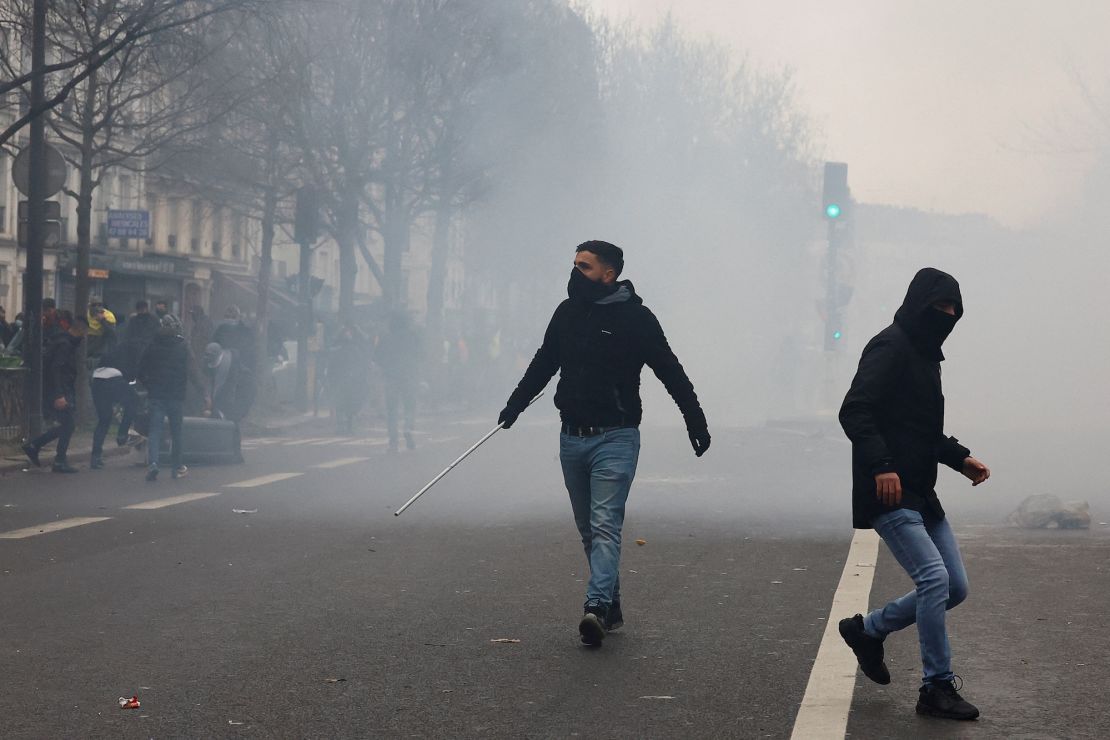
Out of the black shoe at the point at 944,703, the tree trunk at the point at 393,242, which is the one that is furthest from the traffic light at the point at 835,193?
the black shoe at the point at 944,703

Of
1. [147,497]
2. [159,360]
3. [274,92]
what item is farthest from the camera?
[274,92]

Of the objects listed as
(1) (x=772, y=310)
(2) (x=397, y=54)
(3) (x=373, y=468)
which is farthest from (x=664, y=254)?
(3) (x=373, y=468)

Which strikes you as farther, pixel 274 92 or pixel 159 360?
pixel 274 92

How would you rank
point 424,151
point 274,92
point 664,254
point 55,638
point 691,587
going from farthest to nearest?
point 664,254 < point 424,151 < point 274,92 < point 691,587 < point 55,638

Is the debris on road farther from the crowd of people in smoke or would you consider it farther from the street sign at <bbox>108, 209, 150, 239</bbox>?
the street sign at <bbox>108, 209, 150, 239</bbox>

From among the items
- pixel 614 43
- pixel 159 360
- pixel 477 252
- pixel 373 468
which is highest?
pixel 614 43

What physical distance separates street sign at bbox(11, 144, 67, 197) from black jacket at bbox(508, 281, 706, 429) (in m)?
14.1

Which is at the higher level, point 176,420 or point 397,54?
point 397,54

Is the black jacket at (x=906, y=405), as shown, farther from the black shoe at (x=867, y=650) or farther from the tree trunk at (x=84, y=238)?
the tree trunk at (x=84, y=238)

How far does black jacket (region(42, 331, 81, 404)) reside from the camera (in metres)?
17.8

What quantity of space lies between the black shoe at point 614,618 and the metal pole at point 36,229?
525 inches

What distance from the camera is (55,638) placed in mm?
7039

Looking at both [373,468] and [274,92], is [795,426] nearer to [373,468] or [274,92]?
[274,92]

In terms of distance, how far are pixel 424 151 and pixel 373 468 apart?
17360mm
